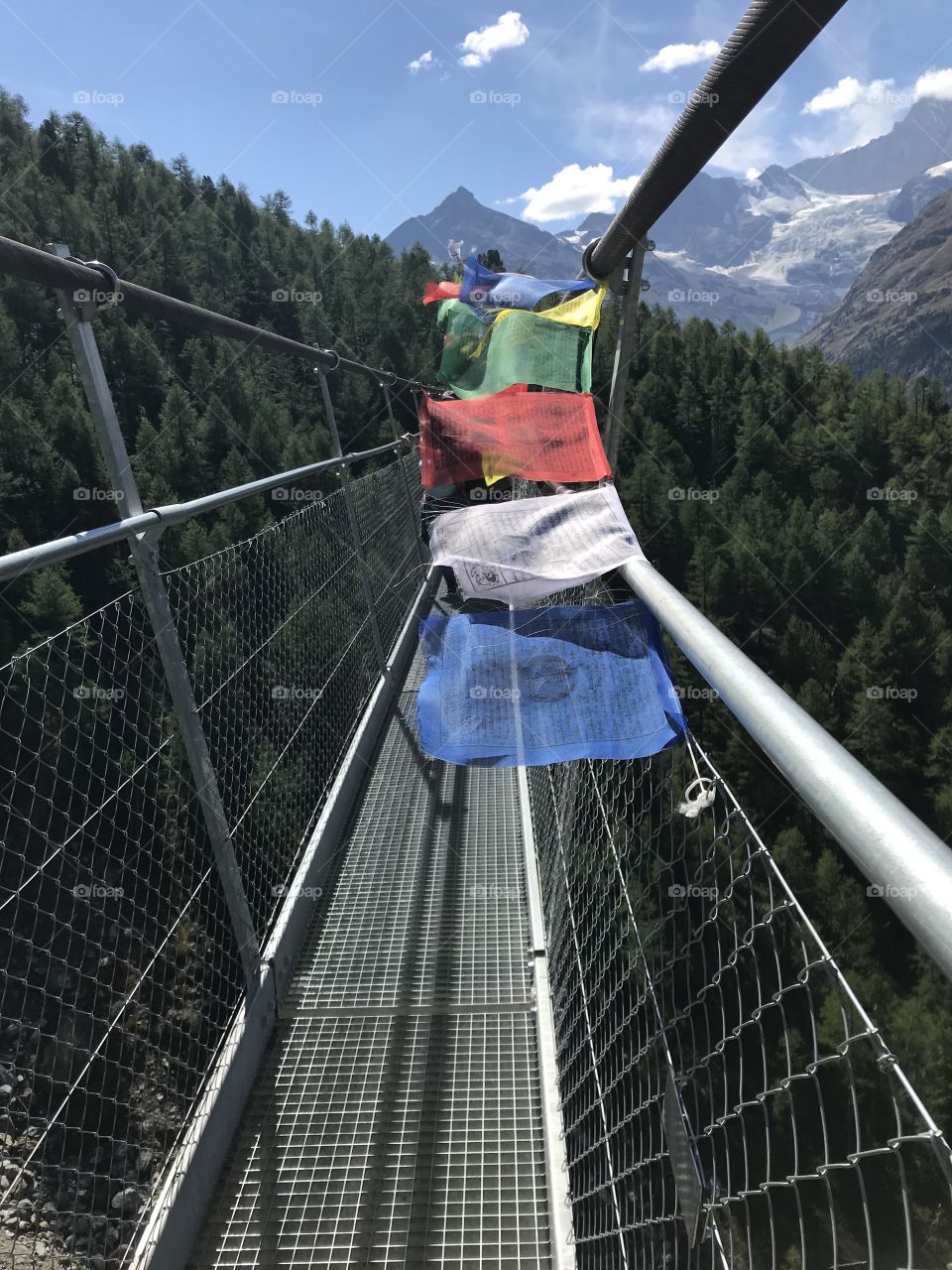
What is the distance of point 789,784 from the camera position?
847 mm

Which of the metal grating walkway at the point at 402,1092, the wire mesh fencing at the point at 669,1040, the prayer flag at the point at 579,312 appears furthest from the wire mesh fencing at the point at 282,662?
the prayer flag at the point at 579,312

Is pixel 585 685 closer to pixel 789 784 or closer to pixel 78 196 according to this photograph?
pixel 789 784

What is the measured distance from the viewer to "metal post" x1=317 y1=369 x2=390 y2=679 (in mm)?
3801


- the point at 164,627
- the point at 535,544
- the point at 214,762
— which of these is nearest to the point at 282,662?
the point at 214,762

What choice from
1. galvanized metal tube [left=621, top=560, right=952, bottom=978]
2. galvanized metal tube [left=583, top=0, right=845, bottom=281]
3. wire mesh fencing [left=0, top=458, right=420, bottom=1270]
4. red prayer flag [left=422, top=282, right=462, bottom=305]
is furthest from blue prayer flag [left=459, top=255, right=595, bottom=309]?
→ galvanized metal tube [left=621, top=560, right=952, bottom=978]

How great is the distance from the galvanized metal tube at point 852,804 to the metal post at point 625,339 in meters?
2.47

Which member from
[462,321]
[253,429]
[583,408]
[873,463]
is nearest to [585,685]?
[583,408]

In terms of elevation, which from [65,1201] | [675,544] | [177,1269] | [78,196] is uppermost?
[78,196]

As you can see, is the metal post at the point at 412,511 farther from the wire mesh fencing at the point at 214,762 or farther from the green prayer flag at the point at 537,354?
the green prayer flag at the point at 537,354

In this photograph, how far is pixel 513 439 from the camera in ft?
14.8

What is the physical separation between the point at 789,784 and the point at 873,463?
4680 centimetres

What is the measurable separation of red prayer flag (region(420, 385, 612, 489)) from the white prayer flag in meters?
1.19

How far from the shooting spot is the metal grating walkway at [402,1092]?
72.9 inches

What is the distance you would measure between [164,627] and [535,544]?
4.01 ft
